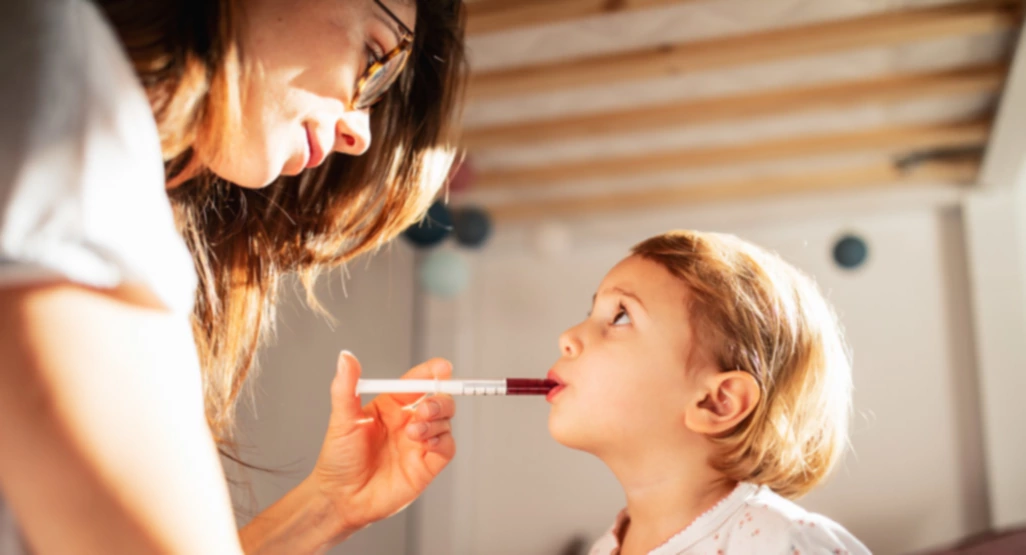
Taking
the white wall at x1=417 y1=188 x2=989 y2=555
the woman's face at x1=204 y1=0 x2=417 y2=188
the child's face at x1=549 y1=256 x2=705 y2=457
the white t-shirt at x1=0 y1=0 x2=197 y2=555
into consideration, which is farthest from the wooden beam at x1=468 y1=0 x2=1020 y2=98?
the white t-shirt at x1=0 y1=0 x2=197 y2=555

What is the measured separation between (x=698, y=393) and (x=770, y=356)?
107 mm

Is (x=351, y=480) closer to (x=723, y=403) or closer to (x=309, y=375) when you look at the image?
(x=723, y=403)

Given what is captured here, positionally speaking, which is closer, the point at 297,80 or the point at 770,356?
the point at 297,80

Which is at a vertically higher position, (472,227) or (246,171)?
(472,227)

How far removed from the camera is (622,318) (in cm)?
112

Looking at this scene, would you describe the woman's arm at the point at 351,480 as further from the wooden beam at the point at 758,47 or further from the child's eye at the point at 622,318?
the wooden beam at the point at 758,47

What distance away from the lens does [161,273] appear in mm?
436

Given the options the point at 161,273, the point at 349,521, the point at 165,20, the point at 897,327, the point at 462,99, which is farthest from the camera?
the point at 897,327

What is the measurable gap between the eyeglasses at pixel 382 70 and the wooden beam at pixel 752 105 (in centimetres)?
125

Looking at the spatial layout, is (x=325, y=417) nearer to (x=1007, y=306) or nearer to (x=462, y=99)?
(x=462, y=99)

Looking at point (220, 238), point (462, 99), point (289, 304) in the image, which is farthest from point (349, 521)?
point (289, 304)

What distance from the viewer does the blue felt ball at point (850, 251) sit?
8.43ft

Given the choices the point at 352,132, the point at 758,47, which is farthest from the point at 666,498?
the point at 758,47

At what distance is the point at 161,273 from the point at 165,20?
0.90ft
